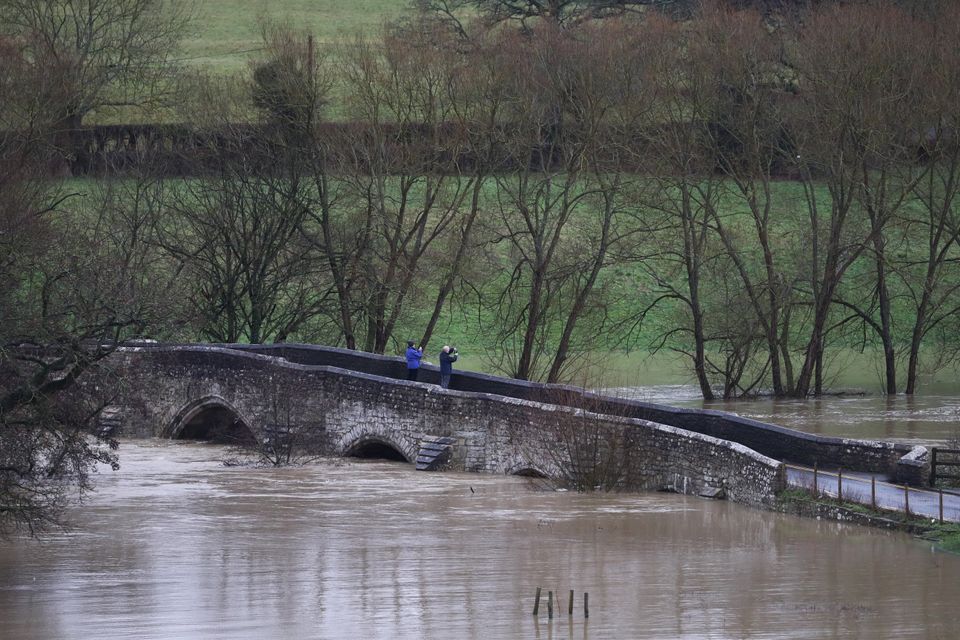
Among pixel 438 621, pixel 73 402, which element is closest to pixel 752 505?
pixel 438 621

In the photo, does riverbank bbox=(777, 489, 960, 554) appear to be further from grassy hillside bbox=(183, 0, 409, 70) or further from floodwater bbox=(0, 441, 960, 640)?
grassy hillside bbox=(183, 0, 409, 70)

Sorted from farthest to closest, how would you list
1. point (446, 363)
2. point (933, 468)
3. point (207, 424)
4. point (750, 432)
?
point (207, 424), point (446, 363), point (750, 432), point (933, 468)

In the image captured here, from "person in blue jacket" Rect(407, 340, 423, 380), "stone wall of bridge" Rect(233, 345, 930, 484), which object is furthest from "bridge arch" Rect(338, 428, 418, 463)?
"stone wall of bridge" Rect(233, 345, 930, 484)

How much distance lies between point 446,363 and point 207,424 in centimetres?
741

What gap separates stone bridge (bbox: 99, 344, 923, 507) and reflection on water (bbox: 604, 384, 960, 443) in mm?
4889

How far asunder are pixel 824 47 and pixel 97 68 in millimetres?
19923

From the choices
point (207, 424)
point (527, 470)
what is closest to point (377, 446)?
point (527, 470)

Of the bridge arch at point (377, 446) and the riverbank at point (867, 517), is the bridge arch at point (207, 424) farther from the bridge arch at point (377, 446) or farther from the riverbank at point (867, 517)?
the riverbank at point (867, 517)

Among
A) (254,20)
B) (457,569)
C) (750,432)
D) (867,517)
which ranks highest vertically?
(254,20)

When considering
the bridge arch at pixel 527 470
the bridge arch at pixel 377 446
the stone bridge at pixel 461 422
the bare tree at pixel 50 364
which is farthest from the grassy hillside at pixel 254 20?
the bridge arch at pixel 527 470

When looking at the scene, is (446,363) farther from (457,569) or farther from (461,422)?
(457,569)

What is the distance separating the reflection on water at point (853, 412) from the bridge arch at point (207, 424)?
824 centimetres

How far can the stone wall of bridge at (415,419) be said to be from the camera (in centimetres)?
2438

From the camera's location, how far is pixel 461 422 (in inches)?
1130
